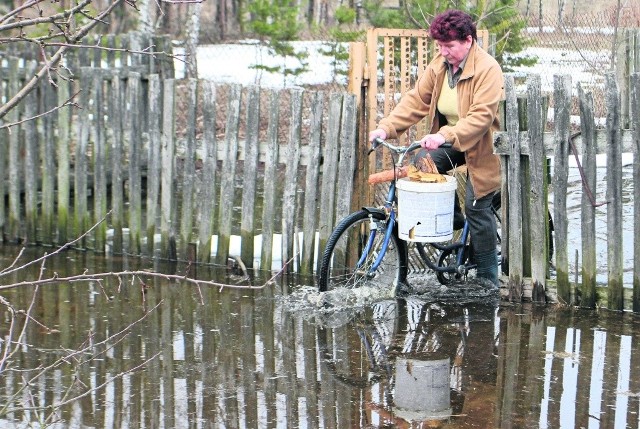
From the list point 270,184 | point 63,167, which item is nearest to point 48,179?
point 63,167

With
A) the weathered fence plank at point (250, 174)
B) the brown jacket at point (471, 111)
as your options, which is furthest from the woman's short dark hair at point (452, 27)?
the weathered fence plank at point (250, 174)

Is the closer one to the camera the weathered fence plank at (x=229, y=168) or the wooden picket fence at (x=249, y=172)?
the wooden picket fence at (x=249, y=172)

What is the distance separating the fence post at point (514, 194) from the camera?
667 centimetres

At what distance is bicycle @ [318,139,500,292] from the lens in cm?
677

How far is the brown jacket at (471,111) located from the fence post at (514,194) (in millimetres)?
98

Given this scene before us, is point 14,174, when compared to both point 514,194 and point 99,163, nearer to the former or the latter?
point 99,163

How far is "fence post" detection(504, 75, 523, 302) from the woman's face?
0.34 meters

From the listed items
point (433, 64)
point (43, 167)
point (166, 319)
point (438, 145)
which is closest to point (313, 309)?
point (166, 319)

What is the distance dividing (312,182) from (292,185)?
0.58 feet

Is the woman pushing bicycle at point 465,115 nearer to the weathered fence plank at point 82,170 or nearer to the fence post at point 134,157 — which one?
the fence post at point 134,157

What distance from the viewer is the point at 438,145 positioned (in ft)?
21.1

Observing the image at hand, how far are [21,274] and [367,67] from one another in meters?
3.05

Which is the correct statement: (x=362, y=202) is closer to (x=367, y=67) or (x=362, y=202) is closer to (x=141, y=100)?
(x=367, y=67)

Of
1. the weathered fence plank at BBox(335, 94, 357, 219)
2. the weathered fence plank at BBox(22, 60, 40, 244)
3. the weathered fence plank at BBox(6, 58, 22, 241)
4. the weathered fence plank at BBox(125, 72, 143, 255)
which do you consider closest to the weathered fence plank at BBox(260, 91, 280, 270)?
the weathered fence plank at BBox(335, 94, 357, 219)
